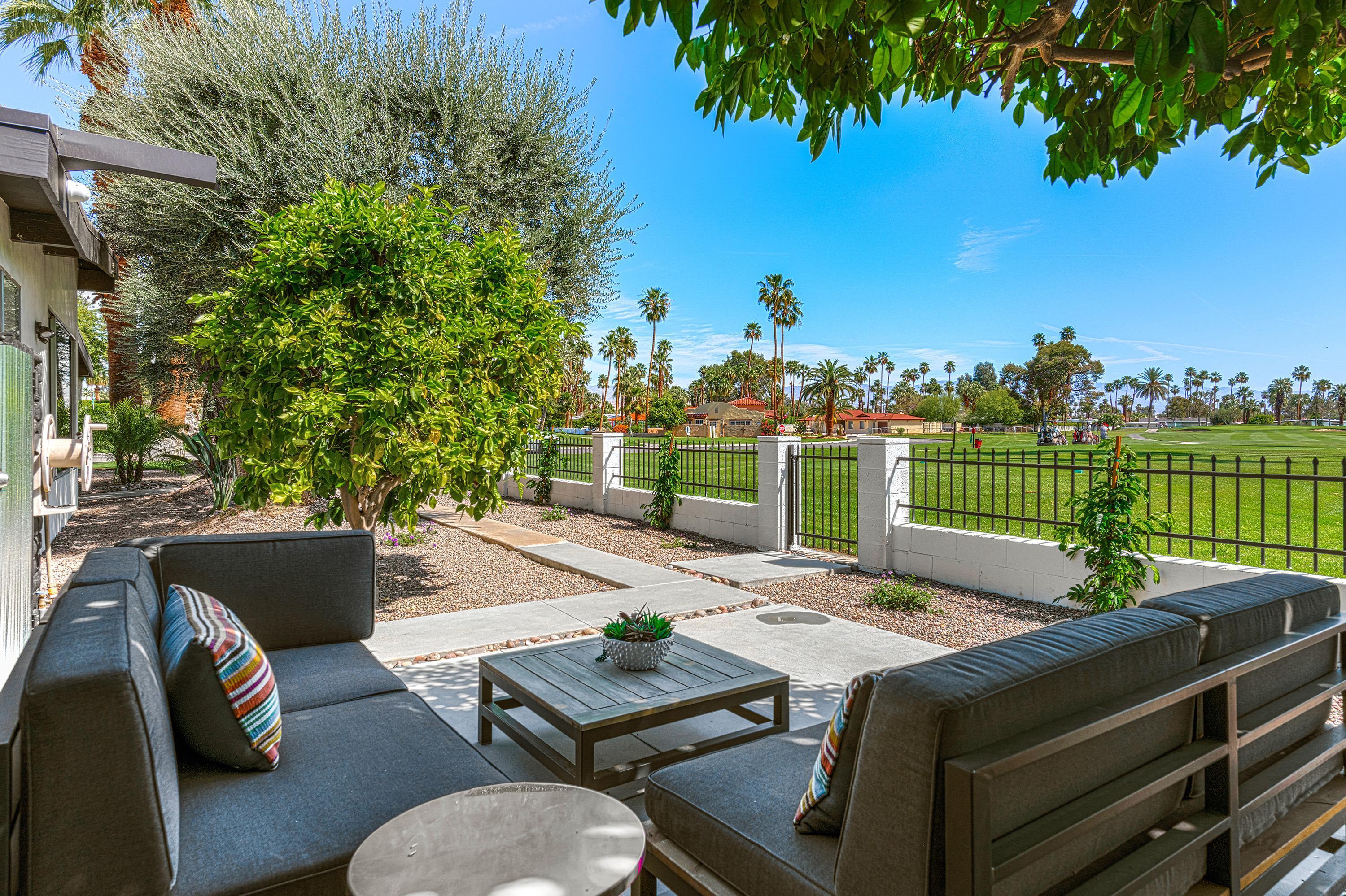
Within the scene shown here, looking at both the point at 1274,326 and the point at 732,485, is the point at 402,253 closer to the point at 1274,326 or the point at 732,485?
the point at 732,485

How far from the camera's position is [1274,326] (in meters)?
41.5

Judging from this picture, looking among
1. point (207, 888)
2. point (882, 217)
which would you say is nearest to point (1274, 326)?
point (882, 217)

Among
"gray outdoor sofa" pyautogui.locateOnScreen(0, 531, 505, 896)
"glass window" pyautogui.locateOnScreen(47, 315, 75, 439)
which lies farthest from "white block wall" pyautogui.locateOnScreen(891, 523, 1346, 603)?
"glass window" pyautogui.locateOnScreen(47, 315, 75, 439)

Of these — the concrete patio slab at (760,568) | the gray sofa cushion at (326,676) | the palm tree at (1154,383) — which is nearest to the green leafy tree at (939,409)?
the palm tree at (1154,383)

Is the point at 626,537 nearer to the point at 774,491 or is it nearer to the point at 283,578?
the point at 774,491

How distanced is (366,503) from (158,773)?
4832mm

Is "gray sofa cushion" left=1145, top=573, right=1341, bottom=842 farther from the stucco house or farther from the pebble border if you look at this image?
the stucco house

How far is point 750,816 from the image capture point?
6.22 feet

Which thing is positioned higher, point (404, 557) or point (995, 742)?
point (995, 742)

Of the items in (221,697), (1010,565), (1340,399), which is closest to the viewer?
(221,697)

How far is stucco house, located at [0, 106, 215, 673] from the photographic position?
381 cm

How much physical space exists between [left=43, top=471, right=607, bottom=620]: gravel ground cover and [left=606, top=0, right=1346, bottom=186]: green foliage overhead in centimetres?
485

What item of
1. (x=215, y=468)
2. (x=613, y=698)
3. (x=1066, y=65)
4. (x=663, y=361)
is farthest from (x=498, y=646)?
(x=663, y=361)

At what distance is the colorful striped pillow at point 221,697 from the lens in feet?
6.69
